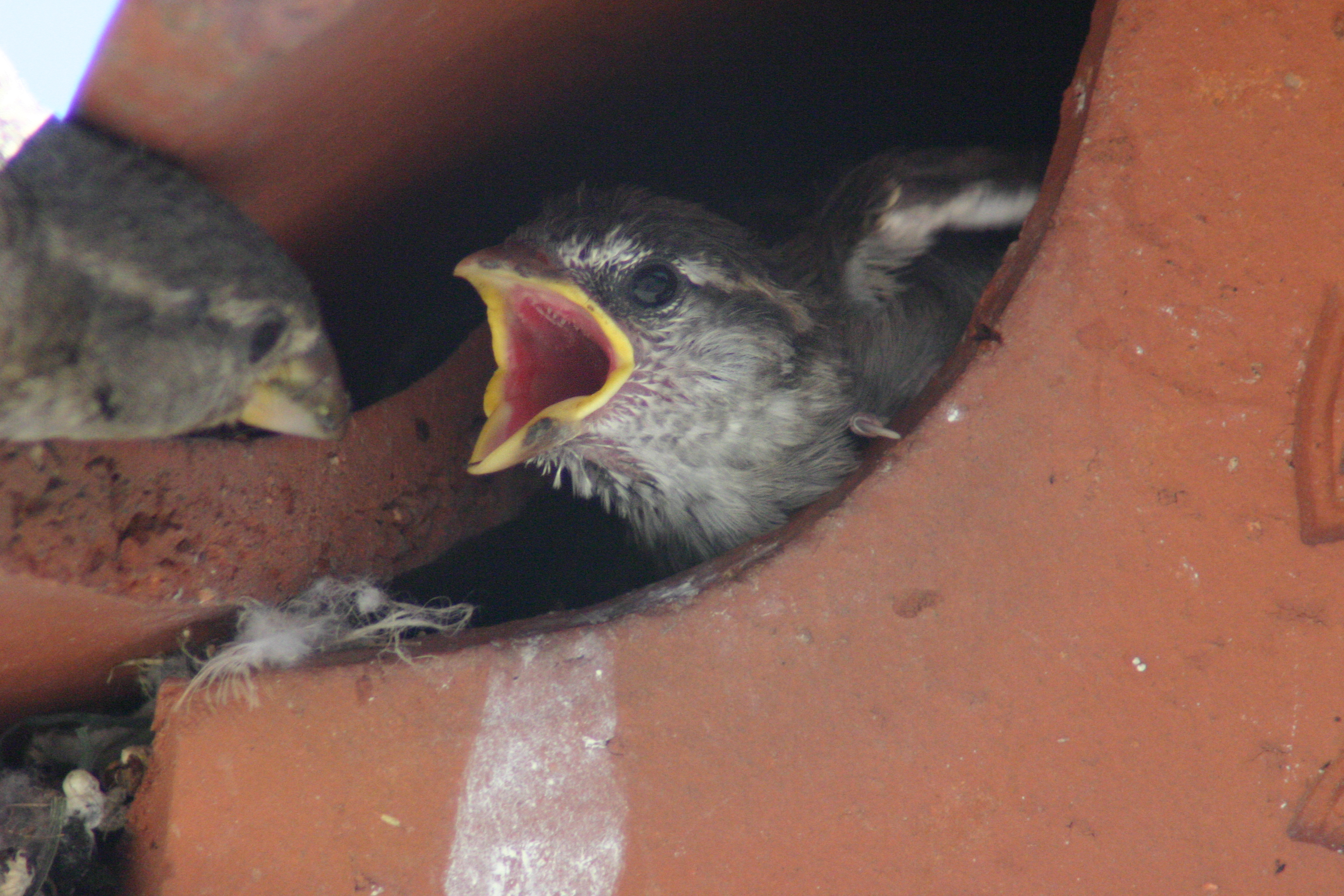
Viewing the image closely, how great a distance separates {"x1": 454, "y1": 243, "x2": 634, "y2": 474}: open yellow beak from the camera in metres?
1.53

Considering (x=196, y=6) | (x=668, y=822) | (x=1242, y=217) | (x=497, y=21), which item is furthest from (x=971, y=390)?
(x=196, y=6)

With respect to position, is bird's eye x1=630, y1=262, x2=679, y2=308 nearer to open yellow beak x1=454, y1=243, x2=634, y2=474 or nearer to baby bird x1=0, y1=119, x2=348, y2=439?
open yellow beak x1=454, y1=243, x2=634, y2=474

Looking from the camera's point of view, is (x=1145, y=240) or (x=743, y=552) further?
(x=743, y=552)

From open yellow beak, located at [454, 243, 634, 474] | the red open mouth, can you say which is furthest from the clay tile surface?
the red open mouth

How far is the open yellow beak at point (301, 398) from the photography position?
1.28 metres

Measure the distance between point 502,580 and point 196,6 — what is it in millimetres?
1166

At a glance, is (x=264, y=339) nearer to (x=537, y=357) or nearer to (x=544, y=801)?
(x=537, y=357)

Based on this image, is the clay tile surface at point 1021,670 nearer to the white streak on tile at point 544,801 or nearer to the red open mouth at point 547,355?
the white streak on tile at point 544,801

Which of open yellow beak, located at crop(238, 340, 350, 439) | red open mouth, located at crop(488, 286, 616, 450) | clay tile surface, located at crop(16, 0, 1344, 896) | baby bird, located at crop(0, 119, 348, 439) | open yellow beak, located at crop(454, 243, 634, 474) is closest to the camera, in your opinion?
baby bird, located at crop(0, 119, 348, 439)

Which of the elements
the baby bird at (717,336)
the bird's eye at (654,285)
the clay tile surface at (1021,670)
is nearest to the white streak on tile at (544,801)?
the clay tile surface at (1021,670)

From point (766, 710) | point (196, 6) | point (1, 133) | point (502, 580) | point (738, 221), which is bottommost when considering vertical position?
point (502, 580)

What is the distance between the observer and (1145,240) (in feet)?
3.85

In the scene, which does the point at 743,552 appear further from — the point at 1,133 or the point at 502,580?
the point at 1,133

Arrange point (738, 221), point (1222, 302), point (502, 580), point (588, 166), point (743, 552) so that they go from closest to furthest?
point (1222, 302), point (743, 552), point (502, 580), point (588, 166), point (738, 221)
